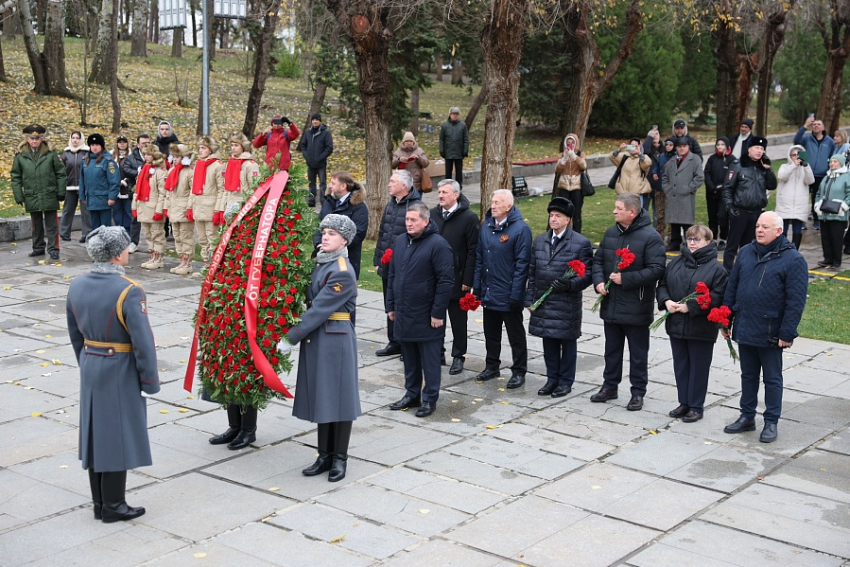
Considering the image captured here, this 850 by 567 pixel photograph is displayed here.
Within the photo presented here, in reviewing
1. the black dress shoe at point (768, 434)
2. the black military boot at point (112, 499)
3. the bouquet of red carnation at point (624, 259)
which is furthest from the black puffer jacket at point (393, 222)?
the black military boot at point (112, 499)

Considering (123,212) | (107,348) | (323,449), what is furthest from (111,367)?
(123,212)

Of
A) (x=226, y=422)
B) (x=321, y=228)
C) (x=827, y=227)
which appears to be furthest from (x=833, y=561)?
(x=827, y=227)

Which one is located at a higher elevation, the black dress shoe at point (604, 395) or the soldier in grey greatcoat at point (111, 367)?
the soldier in grey greatcoat at point (111, 367)

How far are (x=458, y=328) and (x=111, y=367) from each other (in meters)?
4.27

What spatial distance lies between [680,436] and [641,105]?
1028 inches

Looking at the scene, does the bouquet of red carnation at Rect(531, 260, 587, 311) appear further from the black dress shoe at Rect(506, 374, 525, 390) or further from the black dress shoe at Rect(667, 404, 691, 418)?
the black dress shoe at Rect(667, 404, 691, 418)

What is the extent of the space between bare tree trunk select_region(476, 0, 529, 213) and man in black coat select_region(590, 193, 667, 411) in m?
5.76

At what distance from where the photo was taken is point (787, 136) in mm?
34406

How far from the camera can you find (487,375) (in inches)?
381

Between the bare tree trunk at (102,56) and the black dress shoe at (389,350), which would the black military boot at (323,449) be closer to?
the black dress shoe at (389,350)

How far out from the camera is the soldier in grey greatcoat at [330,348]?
22.7 ft

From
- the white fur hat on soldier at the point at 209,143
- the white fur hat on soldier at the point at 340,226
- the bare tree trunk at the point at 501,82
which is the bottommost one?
the white fur hat on soldier at the point at 340,226

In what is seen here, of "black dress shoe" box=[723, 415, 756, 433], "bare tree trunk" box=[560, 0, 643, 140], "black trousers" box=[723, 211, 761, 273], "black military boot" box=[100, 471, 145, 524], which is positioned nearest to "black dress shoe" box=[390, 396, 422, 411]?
"black dress shoe" box=[723, 415, 756, 433]

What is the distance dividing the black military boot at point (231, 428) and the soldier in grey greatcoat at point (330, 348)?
32.2 inches
